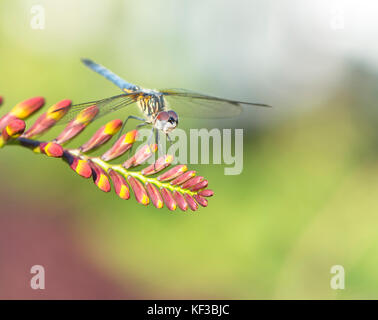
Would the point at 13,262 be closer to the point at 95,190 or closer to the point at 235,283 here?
the point at 95,190

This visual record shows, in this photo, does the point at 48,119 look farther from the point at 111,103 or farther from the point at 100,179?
the point at 111,103

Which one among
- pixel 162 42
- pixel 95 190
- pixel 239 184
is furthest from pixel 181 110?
pixel 162 42

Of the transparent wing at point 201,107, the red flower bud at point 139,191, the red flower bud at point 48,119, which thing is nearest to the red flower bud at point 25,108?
the red flower bud at point 48,119

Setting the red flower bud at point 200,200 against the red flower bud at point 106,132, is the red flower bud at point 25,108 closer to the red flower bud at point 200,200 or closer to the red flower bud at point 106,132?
the red flower bud at point 106,132

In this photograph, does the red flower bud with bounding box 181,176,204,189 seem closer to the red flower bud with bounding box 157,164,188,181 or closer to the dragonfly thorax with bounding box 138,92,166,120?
the red flower bud with bounding box 157,164,188,181

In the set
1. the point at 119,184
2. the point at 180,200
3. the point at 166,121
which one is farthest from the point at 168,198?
the point at 166,121

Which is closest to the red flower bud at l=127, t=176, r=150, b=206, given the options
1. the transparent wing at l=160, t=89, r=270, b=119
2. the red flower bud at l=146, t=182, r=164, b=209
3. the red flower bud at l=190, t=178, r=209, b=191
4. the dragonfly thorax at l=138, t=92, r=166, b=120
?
the red flower bud at l=146, t=182, r=164, b=209
